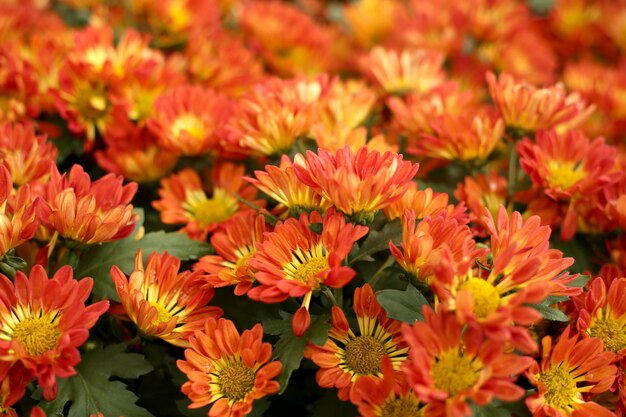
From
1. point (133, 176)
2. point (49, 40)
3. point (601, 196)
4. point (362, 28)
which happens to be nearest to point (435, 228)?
point (601, 196)

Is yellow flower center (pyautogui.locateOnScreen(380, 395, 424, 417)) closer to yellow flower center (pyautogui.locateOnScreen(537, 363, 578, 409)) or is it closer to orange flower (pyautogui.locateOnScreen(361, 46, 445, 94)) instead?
yellow flower center (pyautogui.locateOnScreen(537, 363, 578, 409))

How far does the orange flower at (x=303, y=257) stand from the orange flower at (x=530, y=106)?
559mm

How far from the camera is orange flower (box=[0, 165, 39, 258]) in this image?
1.02 m

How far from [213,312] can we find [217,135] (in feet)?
1.39

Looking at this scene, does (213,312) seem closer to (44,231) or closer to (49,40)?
(44,231)

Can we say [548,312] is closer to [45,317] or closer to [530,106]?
[530,106]

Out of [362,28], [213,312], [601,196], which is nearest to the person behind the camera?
[213,312]

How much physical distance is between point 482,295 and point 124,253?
2.21ft

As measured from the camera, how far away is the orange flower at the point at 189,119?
1386 mm

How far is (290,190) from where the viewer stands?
1103 mm

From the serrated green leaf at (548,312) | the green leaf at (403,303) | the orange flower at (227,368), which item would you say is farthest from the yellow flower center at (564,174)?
the orange flower at (227,368)

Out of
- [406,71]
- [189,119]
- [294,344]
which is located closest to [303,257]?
[294,344]

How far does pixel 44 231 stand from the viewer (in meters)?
1.16

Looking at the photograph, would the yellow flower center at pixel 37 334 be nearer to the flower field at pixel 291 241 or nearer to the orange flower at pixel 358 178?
the flower field at pixel 291 241
